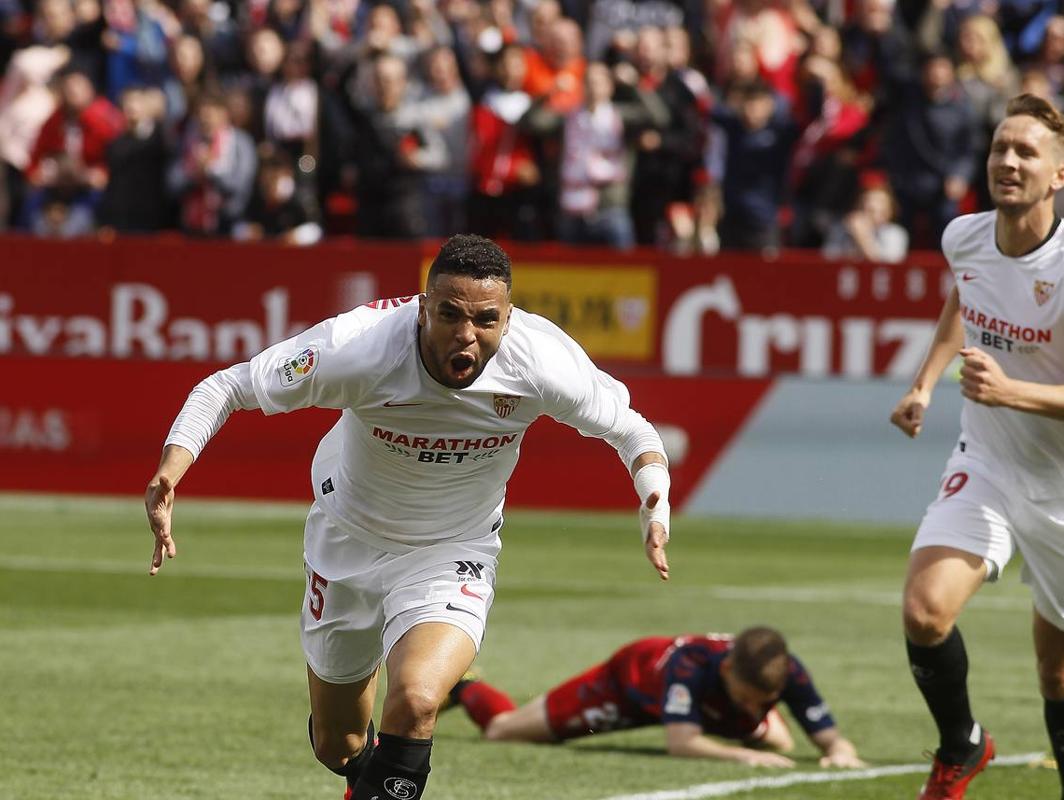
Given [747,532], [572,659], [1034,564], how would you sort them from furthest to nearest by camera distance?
[747,532] → [572,659] → [1034,564]

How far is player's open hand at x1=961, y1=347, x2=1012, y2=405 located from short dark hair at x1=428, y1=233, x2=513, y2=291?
159 cm

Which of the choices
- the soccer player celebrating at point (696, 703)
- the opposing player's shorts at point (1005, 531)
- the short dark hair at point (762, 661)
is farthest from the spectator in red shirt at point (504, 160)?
the opposing player's shorts at point (1005, 531)

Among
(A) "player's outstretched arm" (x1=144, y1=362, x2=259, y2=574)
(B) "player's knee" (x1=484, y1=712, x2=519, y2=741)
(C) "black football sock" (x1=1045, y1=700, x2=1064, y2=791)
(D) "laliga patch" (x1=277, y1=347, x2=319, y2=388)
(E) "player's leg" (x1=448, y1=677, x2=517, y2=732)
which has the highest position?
(D) "laliga patch" (x1=277, y1=347, x2=319, y2=388)

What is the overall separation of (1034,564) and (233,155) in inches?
522

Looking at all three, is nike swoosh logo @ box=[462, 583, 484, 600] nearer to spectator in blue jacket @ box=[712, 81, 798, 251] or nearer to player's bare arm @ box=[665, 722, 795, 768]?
player's bare arm @ box=[665, 722, 795, 768]

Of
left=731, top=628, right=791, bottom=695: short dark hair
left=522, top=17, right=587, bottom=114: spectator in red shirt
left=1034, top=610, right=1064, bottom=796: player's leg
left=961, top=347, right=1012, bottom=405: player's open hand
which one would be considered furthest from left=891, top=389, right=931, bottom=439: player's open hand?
left=522, top=17, right=587, bottom=114: spectator in red shirt

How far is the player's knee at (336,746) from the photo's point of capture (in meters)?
7.26

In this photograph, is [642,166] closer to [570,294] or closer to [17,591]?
[570,294]

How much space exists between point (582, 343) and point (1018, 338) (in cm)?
1045

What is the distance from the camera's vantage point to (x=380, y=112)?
19.1 metres

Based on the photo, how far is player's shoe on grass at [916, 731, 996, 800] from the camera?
304 inches

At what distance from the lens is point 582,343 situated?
59.1 feet

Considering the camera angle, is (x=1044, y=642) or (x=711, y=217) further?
(x=711, y=217)

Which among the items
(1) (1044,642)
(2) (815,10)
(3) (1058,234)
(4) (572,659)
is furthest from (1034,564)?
(2) (815,10)
